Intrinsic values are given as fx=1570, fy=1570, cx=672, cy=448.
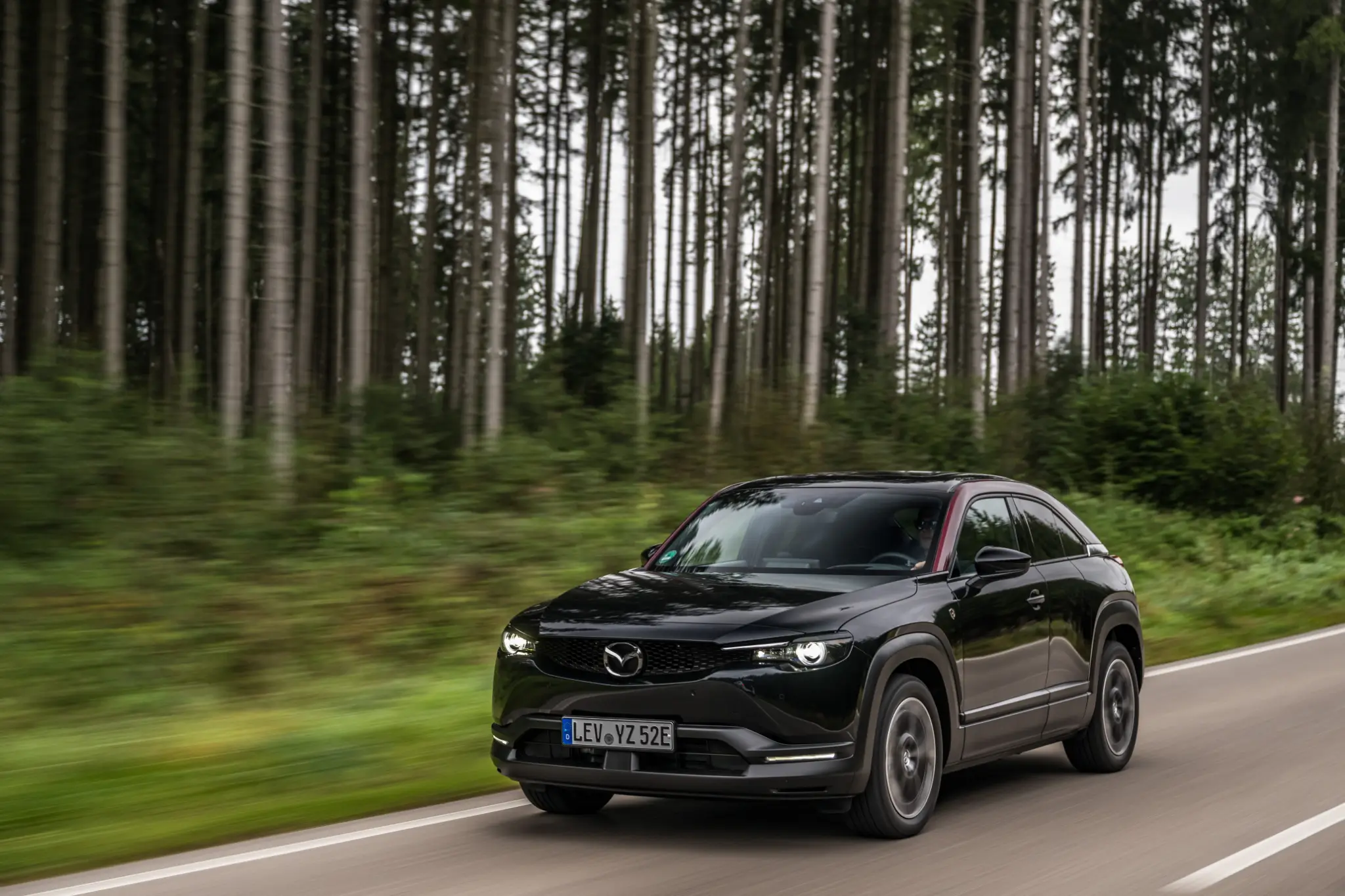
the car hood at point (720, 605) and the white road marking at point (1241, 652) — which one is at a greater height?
the car hood at point (720, 605)

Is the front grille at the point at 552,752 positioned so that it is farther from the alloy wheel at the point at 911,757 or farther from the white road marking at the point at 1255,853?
the white road marking at the point at 1255,853

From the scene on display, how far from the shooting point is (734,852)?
6.84 metres

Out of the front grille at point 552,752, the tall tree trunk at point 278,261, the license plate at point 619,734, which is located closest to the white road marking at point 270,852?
the front grille at point 552,752

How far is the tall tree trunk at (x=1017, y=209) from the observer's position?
31719 mm

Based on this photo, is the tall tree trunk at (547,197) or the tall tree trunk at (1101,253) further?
the tall tree trunk at (1101,253)

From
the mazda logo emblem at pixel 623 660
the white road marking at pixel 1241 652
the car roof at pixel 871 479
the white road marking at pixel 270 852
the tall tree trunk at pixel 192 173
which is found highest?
the tall tree trunk at pixel 192 173

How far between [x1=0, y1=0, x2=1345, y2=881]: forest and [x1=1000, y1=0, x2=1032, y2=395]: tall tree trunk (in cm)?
14

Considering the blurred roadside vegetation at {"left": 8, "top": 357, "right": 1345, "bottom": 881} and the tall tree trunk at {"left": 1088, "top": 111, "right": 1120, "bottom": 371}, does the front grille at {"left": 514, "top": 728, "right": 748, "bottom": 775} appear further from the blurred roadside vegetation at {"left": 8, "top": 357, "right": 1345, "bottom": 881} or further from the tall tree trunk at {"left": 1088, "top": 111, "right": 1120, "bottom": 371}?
the tall tree trunk at {"left": 1088, "top": 111, "right": 1120, "bottom": 371}

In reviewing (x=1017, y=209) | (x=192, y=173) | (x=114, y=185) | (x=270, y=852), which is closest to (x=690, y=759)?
(x=270, y=852)

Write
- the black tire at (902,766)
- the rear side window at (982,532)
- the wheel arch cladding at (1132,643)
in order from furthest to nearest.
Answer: the wheel arch cladding at (1132,643), the rear side window at (982,532), the black tire at (902,766)

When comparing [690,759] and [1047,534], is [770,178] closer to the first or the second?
[1047,534]

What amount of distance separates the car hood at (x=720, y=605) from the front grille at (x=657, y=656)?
0.11 feet

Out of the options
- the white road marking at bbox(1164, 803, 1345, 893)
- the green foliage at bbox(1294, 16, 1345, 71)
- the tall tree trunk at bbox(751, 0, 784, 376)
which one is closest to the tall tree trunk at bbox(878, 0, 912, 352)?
the tall tree trunk at bbox(751, 0, 784, 376)

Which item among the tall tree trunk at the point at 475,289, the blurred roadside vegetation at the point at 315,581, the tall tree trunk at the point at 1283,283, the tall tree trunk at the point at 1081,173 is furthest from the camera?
the tall tree trunk at the point at 1283,283
